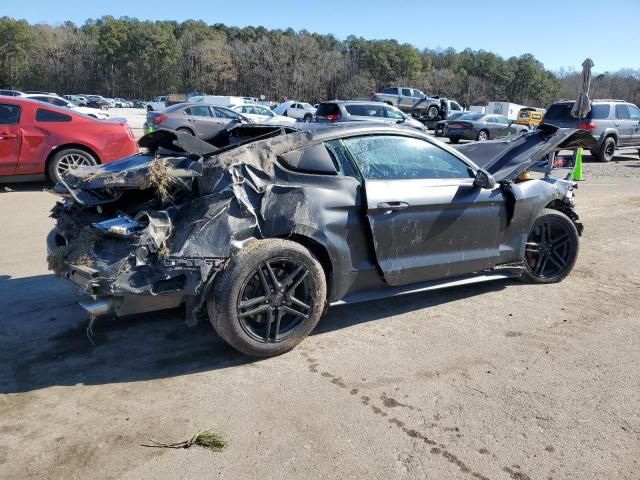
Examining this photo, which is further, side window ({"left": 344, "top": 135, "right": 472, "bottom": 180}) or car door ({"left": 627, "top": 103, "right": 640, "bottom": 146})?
car door ({"left": 627, "top": 103, "right": 640, "bottom": 146})

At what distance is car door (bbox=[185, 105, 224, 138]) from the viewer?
61.3 ft

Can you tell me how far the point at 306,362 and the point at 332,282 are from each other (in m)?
0.60

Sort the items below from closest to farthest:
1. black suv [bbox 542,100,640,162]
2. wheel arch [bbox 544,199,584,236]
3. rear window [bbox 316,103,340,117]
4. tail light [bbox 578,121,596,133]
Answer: wheel arch [bbox 544,199,584,236]
tail light [bbox 578,121,596,133]
black suv [bbox 542,100,640,162]
rear window [bbox 316,103,340,117]

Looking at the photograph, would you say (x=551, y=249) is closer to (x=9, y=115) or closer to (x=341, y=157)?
(x=341, y=157)

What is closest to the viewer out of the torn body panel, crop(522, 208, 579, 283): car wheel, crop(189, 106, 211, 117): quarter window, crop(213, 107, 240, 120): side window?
the torn body panel

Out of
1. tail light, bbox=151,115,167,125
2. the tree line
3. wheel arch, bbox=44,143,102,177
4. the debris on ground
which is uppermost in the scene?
the tree line

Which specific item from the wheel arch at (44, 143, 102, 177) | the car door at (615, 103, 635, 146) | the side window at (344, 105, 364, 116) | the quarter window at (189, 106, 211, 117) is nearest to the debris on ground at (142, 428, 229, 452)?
the wheel arch at (44, 143, 102, 177)

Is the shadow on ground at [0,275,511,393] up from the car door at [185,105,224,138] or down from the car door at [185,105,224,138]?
down

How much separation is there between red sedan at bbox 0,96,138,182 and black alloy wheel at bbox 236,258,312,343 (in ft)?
22.0

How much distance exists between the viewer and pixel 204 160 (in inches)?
145

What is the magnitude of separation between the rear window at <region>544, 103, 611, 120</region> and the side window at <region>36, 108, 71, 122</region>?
49.6 feet

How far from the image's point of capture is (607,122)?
17.5 meters

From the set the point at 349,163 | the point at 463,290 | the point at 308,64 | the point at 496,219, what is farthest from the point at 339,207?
the point at 308,64

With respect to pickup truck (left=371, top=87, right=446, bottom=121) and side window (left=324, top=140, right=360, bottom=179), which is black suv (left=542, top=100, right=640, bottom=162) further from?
pickup truck (left=371, top=87, right=446, bottom=121)
